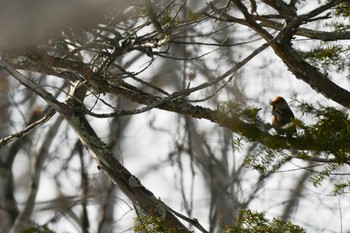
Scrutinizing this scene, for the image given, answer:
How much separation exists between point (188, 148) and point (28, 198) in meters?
2.01


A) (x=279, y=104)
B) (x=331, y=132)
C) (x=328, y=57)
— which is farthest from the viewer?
(x=279, y=104)

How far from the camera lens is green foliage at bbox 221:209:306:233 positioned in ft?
9.98

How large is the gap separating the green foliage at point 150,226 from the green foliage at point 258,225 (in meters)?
0.27

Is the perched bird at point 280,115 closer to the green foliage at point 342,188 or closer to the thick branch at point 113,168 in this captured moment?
the green foliage at point 342,188

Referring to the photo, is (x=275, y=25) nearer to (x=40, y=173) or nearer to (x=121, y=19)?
(x=121, y=19)

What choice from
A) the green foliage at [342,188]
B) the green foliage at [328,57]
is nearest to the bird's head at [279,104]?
the green foliage at [328,57]

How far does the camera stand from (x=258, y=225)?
3.11 meters

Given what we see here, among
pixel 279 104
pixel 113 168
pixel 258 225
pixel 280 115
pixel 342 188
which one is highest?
pixel 279 104

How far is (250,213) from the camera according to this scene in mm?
3158

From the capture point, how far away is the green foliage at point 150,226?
3.11 metres

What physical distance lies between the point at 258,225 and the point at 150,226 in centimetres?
45

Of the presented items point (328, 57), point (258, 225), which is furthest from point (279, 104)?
point (258, 225)

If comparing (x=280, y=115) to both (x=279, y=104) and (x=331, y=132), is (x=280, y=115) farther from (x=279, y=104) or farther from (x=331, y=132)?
(x=331, y=132)

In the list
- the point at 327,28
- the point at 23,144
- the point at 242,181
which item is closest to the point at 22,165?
the point at 23,144
